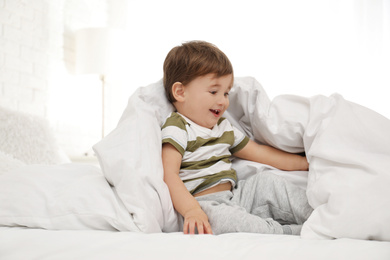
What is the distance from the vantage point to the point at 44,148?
1621mm

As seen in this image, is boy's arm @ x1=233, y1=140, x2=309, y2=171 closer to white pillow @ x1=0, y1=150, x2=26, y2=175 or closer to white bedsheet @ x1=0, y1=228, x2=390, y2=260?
white bedsheet @ x1=0, y1=228, x2=390, y2=260

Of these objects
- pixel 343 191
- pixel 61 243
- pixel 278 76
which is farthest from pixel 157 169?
pixel 278 76

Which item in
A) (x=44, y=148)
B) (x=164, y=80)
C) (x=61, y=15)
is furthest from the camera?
(x=61, y=15)

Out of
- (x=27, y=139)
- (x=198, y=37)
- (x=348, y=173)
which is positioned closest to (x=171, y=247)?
(x=348, y=173)

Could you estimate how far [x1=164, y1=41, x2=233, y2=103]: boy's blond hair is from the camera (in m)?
1.16

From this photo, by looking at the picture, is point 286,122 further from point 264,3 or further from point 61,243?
point 264,3

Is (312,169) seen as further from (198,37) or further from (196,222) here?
(198,37)

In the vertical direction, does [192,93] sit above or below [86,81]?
above

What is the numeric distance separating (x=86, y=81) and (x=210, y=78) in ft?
8.14

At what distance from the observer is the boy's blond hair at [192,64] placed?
1.16 meters

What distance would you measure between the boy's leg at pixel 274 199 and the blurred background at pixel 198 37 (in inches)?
80.7

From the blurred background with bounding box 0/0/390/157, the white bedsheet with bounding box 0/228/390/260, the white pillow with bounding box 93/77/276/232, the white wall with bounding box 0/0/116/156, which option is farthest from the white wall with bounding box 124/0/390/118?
the white bedsheet with bounding box 0/228/390/260

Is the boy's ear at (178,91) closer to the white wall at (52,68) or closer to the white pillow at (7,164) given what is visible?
the white pillow at (7,164)

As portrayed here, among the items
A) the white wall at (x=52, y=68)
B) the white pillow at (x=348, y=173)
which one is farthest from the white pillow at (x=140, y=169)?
the white wall at (x=52, y=68)
